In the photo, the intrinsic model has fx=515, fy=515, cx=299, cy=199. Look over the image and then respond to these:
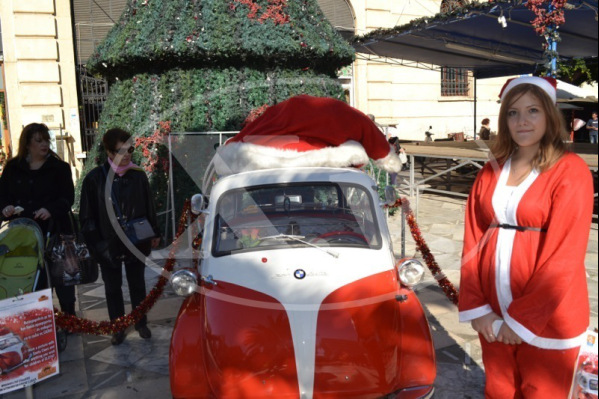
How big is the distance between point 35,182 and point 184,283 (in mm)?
2002

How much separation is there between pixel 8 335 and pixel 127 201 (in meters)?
1.50

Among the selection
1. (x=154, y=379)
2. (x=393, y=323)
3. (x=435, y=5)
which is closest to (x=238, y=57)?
(x=154, y=379)

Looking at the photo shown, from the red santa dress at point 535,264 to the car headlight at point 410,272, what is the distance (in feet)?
3.35

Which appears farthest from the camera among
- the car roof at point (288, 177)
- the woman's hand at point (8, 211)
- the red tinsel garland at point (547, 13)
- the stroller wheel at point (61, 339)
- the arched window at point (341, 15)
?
the arched window at point (341, 15)

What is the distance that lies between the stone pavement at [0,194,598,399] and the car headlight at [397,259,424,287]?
3.03 ft

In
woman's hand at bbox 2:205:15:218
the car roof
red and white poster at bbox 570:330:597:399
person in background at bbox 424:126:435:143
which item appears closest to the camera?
red and white poster at bbox 570:330:597:399

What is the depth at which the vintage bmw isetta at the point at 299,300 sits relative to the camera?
2807mm

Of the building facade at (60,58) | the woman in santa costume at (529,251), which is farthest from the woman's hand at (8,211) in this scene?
the building facade at (60,58)

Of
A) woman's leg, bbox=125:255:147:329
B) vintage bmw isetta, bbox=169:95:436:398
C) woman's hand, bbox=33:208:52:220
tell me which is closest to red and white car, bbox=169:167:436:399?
vintage bmw isetta, bbox=169:95:436:398

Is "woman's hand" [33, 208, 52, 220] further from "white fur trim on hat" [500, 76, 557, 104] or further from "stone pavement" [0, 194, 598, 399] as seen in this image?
"white fur trim on hat" [500, 76, 557, 104]

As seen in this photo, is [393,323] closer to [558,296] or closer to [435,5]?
[558,296]

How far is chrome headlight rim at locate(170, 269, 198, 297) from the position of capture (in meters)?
3.44

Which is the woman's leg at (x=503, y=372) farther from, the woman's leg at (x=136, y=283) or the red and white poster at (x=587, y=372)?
the woman's leg at (x=136, y=283)

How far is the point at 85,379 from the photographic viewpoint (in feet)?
13.3
